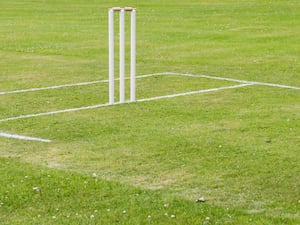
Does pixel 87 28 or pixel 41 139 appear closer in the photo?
pixel 41 139

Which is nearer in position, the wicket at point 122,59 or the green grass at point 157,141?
the green grass at point 157,141

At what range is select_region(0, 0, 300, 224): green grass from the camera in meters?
8.60

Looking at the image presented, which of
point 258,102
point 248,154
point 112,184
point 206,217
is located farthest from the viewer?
point 258,102

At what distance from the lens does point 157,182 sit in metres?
9.51

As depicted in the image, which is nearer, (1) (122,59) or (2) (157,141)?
(2) (157,141)

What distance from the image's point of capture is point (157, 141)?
11500 millimetres

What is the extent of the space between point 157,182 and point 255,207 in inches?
52.8

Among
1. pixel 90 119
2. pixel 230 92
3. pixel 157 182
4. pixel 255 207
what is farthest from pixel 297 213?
pixel 230 92

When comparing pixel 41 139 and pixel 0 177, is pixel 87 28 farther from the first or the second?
pixel 0 177

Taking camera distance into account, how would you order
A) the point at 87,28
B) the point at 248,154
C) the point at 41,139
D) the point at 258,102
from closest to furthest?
the point at 248,154
the point at 41,139
the point at 258,102
the point at 87,28

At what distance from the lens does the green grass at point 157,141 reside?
8.60 meters

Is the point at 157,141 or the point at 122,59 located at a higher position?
the point at 122,59

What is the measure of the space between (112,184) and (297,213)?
2051mm

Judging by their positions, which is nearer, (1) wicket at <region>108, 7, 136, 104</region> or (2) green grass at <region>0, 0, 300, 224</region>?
(2) green grass at <region>0, 0, 300, 224</region>
